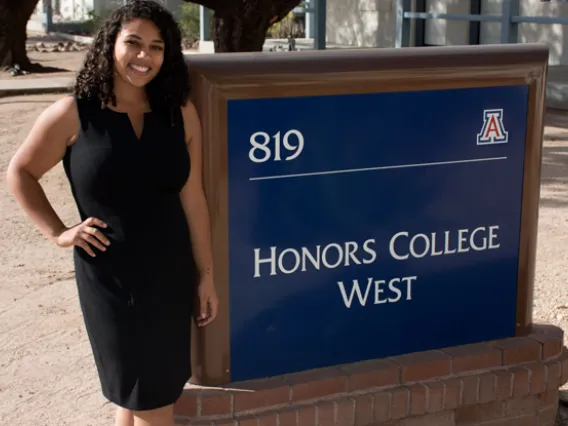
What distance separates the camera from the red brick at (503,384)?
12.3 feet

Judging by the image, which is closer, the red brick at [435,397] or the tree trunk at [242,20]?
the red brick at [435,397]

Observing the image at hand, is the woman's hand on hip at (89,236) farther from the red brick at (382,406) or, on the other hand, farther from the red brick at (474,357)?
the red brick at (474,357)

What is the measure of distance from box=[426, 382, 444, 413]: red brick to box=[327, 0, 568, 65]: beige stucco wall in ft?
43.3

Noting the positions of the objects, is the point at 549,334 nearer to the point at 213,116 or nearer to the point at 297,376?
the point at 297,376

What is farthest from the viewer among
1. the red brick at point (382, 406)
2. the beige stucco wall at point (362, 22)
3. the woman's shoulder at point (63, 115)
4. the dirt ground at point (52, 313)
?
the beige stucco wall at point (362, 22)

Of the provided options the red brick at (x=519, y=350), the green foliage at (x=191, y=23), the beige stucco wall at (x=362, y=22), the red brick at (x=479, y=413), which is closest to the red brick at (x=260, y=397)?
the red brick at (x=479, y=413)

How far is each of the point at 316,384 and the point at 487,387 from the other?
0.71 m

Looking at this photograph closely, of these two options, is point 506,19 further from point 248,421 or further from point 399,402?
point 248,421

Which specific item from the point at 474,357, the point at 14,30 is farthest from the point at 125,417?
the point at 14,30

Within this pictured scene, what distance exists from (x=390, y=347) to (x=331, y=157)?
0.78m

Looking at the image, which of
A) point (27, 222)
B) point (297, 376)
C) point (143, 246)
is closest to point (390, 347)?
Answer: point (297, 376)

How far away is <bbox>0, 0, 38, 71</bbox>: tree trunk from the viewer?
1189 cm

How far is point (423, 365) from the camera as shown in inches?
144

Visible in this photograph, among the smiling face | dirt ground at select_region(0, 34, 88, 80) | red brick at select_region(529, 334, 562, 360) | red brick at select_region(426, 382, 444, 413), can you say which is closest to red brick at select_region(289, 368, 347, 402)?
red brick at select_region(426, 382, 444, 413)
